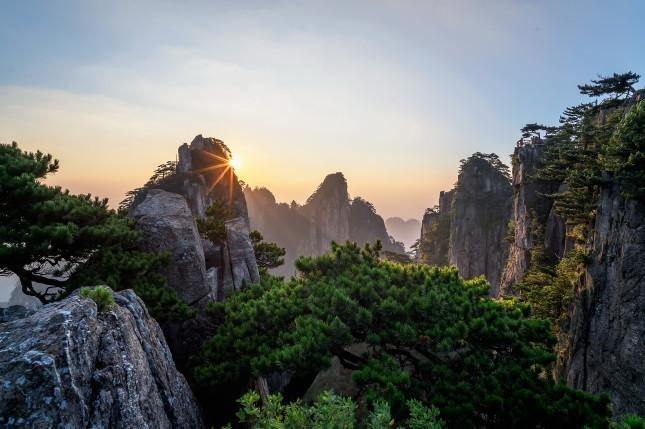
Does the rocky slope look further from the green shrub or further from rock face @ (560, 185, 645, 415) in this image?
rock face @ (560, 185, 645, 415)

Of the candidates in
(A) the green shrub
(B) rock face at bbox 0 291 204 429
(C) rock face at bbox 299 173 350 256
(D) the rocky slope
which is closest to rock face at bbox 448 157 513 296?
(D) the rocky slope

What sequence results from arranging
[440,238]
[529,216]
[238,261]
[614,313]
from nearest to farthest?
[614,313]
[238,261]
[529,216]
[440,238]

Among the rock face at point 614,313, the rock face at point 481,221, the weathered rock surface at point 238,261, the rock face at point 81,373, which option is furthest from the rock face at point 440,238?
the rock face at point 81,373

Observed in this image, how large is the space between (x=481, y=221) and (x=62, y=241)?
59.1 meters

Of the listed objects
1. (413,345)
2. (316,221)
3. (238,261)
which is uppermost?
(316,221)

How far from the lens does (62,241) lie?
10305 millimetres

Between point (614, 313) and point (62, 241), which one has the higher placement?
point (62, 241)

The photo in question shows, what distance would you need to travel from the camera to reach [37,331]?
583 centimetres

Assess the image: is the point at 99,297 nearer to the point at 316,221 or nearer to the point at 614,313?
the point at 614,313

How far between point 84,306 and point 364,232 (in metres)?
125

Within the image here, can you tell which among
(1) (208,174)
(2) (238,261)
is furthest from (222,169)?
(2) (238,261)

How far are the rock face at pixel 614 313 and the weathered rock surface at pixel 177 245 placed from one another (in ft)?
60.7

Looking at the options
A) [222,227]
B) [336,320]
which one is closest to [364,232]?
[222,227]

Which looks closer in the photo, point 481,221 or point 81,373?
point 81,373
